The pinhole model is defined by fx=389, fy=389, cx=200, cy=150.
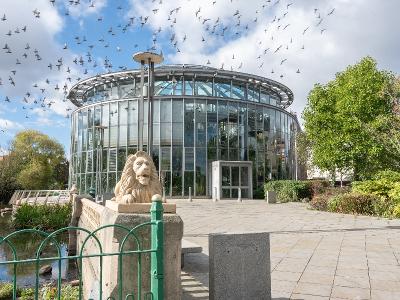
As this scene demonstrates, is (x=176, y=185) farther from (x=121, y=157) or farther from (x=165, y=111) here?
(x=165, y=111)

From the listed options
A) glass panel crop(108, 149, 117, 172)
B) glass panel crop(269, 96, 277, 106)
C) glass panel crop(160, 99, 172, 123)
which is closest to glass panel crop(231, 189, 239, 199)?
glass panel crop(160, 99, 172, 123)

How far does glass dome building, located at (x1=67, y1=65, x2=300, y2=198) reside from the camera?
109 feet

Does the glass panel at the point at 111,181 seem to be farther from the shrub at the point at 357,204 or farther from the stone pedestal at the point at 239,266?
the stone pedestal at the point at 239,266

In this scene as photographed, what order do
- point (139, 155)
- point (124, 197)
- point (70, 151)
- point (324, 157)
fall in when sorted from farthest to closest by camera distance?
point (70, 151)
point (324, 157)
point (139, 155)
point (124, 197)

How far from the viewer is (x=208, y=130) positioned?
34062mm

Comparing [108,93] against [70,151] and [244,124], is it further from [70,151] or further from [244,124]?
[244,124]

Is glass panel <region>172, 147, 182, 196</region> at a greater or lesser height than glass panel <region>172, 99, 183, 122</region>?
lesser

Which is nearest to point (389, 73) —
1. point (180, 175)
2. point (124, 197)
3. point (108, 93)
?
point (180, 175)

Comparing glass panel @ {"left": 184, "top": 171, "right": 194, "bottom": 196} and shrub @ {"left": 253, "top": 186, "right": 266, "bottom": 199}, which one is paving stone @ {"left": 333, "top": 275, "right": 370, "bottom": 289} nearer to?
glass panel @ {"left": 184, "top": 171, "right": 194, "bottom": 196}

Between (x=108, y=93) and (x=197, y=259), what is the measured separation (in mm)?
31402

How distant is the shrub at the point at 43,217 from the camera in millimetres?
17938

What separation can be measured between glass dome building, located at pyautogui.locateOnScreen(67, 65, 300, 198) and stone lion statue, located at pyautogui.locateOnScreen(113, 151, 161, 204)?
26.0 m

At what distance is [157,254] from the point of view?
3.82 m

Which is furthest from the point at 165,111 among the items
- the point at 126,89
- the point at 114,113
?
the point at 114,113
